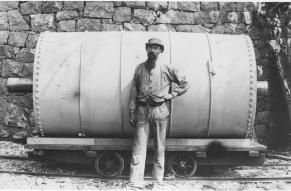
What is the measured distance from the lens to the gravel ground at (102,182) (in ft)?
19.8

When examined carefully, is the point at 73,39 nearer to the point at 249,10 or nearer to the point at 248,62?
the point at 248,62

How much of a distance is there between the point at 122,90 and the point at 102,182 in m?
1.60

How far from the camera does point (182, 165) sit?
21.2 feet

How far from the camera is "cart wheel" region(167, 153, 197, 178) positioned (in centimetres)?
643

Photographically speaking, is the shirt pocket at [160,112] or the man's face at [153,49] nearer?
the man's face at [153,49]

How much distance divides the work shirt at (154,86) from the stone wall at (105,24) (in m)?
3.05

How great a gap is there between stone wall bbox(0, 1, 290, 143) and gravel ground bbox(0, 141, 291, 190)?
5.65 ft

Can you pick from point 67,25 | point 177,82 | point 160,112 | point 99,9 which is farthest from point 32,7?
point 160,112

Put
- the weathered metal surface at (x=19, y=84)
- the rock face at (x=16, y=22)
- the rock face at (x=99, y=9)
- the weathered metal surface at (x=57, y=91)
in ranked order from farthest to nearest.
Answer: the rock face at (x=16, y=22) < the rock face at (x=99, y=9) < the weathered metal surface at (x=19, y=84) < the weathered metal surface at (x=57, y=91)

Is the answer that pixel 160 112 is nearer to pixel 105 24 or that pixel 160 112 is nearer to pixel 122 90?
pixel 122 90

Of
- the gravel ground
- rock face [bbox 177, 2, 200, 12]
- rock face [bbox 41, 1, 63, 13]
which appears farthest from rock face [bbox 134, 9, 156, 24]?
the gravel ground

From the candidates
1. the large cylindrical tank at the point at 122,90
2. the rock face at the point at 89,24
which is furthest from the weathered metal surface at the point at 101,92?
the rock face at the point at 89,24

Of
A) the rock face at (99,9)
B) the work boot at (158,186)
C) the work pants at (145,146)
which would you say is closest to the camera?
the work boot at (158,186)

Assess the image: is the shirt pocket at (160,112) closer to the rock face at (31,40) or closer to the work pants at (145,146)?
the work pants at (145,146)
